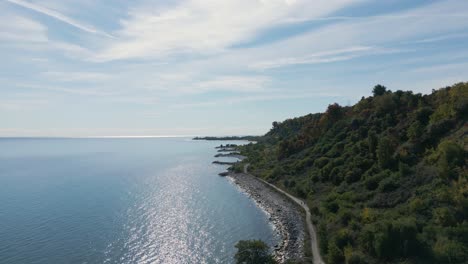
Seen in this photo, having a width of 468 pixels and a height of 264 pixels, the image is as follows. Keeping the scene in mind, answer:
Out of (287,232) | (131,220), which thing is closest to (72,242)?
(131,220)

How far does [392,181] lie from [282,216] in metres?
22.1

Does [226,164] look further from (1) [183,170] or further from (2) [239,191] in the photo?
(2) [239,191]

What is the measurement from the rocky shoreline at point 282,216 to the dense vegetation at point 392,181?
367 centimetres

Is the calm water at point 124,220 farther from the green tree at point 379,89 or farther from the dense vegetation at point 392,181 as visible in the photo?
the green tree at point 379,89

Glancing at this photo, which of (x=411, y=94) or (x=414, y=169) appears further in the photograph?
(x=411, y=94)

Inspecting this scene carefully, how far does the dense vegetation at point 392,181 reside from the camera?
128ft

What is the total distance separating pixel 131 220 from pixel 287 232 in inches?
1299

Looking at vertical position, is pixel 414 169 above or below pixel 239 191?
above

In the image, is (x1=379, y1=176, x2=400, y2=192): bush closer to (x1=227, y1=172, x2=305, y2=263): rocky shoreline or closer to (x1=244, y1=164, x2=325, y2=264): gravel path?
(x1=244, y1=164, x2=325, y2=264): gravel path

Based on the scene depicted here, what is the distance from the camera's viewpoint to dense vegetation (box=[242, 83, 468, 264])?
39.0m

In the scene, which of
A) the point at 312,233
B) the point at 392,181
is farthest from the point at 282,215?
the point at 392,181

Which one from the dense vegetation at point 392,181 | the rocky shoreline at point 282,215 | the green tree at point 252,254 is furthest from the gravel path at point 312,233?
the green tree at point 252,254

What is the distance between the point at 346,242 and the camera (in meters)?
44.9

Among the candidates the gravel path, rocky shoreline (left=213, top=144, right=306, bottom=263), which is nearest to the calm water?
rocky shoreline (left=213, top=144, right=306, bottom=263)
